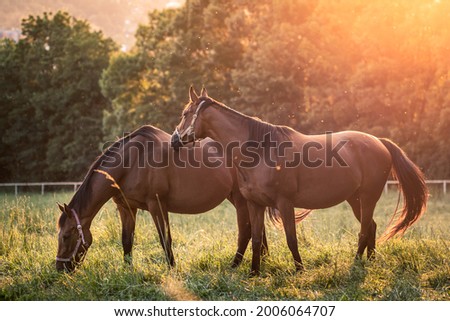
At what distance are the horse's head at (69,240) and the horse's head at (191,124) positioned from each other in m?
1.55

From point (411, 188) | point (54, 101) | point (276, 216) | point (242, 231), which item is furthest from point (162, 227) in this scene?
point (54, 101)

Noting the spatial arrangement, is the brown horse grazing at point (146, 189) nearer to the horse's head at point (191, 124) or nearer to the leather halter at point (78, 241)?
the leather halter at point (78, 241)

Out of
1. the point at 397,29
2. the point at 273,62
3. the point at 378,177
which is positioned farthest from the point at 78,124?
the point at 378,177

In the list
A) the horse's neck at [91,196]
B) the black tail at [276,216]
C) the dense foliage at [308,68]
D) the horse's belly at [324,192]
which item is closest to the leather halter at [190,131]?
the horse's neck at [91,196]

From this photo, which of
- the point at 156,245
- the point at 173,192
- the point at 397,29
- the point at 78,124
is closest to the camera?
the point at 173,192

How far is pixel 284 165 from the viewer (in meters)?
8.16

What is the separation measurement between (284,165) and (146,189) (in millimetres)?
1880

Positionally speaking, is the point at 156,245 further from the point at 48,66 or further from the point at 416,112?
the point at 48,66

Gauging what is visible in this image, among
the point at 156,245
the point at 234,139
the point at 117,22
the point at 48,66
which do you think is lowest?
the point at 156,245

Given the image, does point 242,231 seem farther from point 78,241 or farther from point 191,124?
point 78,241

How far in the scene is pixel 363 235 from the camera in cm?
872

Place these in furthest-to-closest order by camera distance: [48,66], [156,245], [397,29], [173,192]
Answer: [48,66] < [397,29] < [156,245] < [173,192]

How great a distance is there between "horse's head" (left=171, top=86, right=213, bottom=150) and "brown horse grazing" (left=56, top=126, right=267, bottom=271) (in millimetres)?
684

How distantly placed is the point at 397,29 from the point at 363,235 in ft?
51.3
